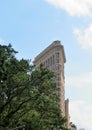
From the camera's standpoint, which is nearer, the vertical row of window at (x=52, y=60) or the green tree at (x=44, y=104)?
the green tree at (x=44, y=104)

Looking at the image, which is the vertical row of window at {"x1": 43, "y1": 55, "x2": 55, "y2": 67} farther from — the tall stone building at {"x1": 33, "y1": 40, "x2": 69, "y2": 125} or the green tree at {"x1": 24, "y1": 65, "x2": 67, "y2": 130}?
the green tree at {"x1": 24, "y1": 65, "x2": 67, "y2": 130}

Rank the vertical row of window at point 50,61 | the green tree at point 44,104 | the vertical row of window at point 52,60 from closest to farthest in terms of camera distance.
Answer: the green tree at point 44,104 → the vertical row of window at point 50,61 → the vertical row of window at point 52,60

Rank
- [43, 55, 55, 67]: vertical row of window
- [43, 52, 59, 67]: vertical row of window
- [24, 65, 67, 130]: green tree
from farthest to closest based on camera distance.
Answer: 1. [43, 52, 59, 67]: vertical row of window
2. [43, 55, 55, 67]: vertical row of window
3. [24, 65, 67, 130]: green tree

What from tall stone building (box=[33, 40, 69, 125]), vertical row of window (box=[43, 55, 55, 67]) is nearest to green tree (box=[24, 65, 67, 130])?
tall stone building (box=[33, 40, 69, 125])

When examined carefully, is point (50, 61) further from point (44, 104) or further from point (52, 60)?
point (44, 104)

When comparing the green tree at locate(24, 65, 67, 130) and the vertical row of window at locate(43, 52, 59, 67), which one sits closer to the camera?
the green tree at locate(24, 65, 67, 130)

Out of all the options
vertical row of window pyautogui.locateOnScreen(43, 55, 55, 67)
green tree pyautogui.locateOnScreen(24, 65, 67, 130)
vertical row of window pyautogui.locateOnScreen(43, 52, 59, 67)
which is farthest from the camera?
vertical row of window pyautogui.locateOnScreen(43, 52, 59, 67)

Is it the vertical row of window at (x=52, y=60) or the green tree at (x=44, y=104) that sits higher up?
the vertical row of window at (x=52, y=60)

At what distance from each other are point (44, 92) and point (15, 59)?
586 cm

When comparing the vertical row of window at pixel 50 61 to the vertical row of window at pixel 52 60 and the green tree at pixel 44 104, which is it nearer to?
the vertical row of window at pixel 52 60

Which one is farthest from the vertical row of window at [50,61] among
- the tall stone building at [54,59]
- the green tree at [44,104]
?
the green tree at [44,104]

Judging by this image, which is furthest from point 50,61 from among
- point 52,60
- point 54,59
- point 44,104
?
point 44,104

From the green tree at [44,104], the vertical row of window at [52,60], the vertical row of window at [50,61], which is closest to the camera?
the green tree at [44,104]

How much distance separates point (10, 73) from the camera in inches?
2351
